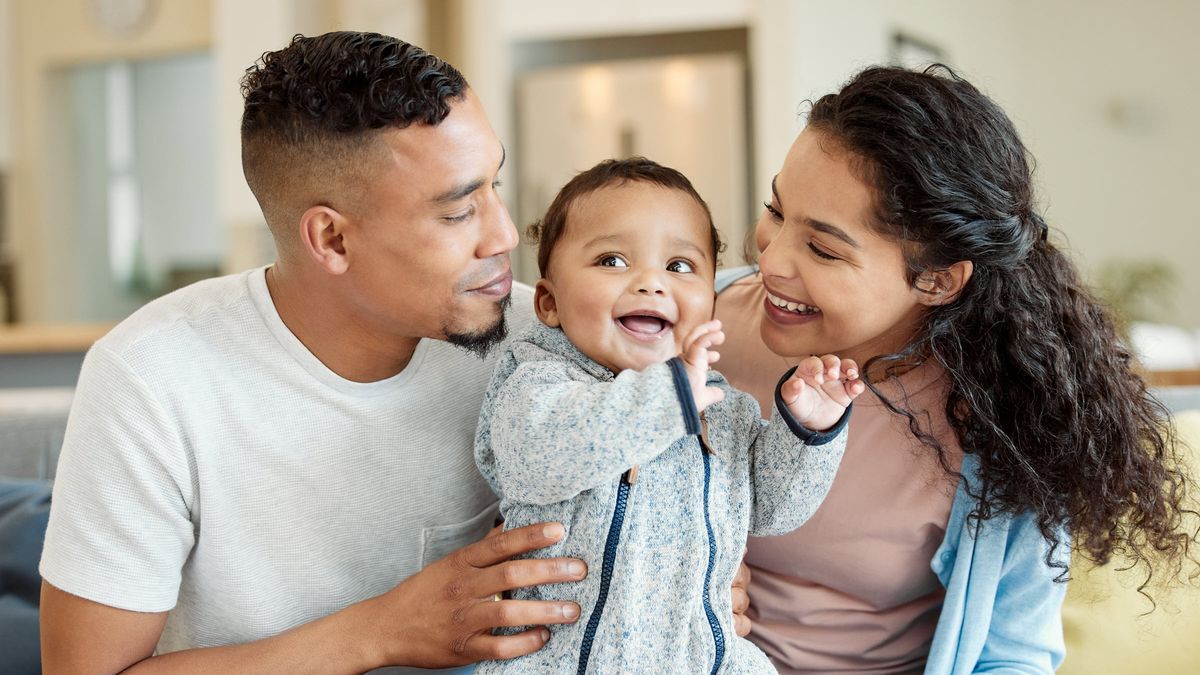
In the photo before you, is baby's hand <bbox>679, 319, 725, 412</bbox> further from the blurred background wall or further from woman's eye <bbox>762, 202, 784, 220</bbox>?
the blurred background wall

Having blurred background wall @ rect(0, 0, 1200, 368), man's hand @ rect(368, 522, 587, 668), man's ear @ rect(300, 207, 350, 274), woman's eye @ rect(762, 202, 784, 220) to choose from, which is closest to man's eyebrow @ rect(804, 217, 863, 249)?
woman's eye @ rect(762, 202, 784, 220)

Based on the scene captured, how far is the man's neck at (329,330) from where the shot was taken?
5.05ft

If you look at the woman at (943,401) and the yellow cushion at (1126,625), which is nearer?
the woman at (943,401)

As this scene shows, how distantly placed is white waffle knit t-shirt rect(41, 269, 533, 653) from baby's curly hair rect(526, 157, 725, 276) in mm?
315

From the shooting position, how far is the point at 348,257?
4.97 ft

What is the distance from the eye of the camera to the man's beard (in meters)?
1.51

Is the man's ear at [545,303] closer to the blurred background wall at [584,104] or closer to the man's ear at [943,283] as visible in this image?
the man's ear at [943,283]

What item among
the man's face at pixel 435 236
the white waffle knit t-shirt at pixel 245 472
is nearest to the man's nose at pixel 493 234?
the man's face at pixel 435 236

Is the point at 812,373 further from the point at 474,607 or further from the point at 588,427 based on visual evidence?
the point at 474,607

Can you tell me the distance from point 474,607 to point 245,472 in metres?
0.38

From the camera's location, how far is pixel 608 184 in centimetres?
142

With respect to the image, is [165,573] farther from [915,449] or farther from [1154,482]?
[1154,482]

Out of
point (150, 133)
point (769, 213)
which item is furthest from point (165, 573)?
point (150, 133)

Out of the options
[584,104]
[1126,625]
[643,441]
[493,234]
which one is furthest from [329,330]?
[584,104]
